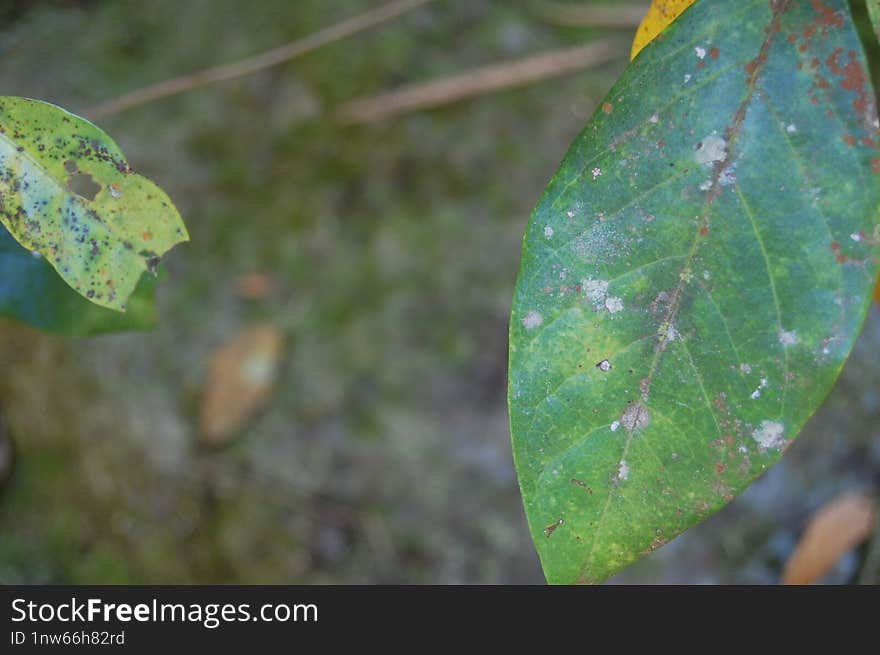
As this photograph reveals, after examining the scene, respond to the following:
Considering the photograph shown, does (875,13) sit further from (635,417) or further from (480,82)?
(480,82)

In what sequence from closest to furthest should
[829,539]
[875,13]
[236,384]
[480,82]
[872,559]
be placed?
[875,13]
[872,559]
[829,539]
[236,384]
[480,82]

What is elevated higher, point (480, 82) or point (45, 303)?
point (480, 82)

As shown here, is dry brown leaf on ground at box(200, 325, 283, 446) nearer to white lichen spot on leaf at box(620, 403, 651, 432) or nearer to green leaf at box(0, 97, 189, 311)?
green leaf at box(0, 97, 189, 311)

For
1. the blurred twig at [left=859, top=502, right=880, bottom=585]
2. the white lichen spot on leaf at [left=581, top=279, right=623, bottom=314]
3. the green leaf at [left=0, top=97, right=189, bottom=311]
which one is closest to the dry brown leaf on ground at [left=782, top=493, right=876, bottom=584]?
the blurred twig at [left=859, top=502, right=880, bottom=585]

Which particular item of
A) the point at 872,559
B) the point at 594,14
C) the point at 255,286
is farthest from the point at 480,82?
the point at 872,559

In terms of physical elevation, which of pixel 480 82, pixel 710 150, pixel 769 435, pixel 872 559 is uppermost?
pixel 480 82

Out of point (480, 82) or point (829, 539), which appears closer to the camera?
point (829, 539)
